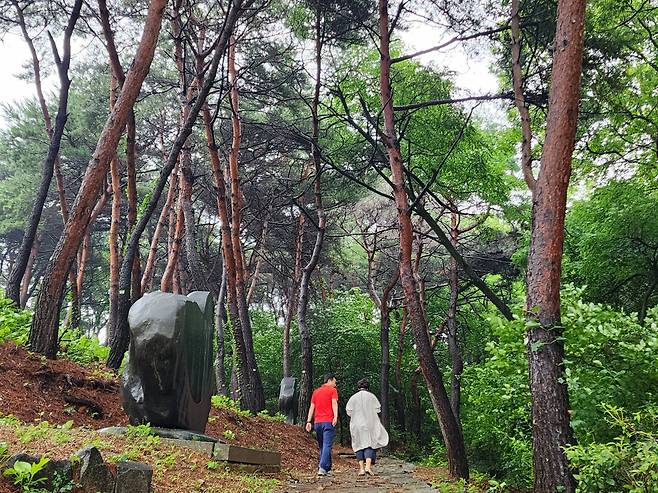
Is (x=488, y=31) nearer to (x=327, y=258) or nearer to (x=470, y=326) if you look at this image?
(x=327, y=258)

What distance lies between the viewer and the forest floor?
15.6 ft

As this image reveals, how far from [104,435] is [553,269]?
16.8 feet

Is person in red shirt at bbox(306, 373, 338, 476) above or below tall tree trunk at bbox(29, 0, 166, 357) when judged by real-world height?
below

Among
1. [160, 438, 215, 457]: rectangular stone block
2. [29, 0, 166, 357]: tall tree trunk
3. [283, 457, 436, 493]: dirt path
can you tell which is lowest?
[283, 457, 436, 493]: dirt path

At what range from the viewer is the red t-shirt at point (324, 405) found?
28.6ft

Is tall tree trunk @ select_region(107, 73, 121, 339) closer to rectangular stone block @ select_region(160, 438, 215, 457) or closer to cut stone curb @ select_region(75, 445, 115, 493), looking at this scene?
rectangular stone block @ select_region(160, 438, 215, 457)

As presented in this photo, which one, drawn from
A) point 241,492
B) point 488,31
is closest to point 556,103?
point 488,31

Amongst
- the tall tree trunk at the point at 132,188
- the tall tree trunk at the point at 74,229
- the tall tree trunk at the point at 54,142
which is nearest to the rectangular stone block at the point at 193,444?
the tall tree trunk at the point at 74,229

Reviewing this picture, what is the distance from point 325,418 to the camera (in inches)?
343

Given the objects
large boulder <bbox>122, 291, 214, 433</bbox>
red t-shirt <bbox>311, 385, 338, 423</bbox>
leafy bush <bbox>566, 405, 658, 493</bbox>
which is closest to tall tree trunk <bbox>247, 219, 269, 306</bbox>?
red t-shirt <bbox>311, 385, 338, 423</bbox>

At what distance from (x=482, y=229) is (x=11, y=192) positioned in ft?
60.4

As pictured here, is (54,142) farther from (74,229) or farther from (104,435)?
(104,435)

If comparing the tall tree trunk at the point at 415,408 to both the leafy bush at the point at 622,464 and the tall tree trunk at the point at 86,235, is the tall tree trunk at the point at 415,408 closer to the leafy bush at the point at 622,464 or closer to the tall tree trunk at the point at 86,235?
the tall tree trunk at the point at 86,235

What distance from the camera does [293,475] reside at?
8.45m
